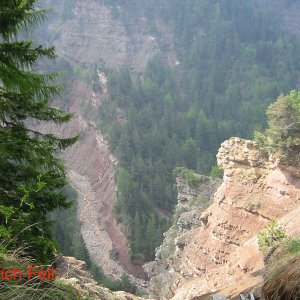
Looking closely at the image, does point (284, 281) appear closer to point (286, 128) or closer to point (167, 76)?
point (286, 128)

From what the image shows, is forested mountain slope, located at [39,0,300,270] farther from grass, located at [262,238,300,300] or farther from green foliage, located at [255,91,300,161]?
grass, located at [262,238,300,300]

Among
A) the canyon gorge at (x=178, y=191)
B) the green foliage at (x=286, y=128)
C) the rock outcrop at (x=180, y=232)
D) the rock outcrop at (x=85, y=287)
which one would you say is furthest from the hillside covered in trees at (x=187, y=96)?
the rock outcrop at (x=85, y=287)

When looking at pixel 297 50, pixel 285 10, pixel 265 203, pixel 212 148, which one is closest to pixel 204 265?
pixel 265 203

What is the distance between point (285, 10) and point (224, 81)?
6524 centimetres

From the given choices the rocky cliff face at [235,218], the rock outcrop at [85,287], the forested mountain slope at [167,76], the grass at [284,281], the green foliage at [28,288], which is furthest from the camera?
the forested mountain slope at [167,76]

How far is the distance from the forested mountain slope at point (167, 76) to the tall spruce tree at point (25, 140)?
41.9 metres

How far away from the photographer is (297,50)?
121 m

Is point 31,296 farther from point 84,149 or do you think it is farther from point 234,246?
point 84,149

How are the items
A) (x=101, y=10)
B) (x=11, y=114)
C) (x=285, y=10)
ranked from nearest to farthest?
(x=11, y=114)
(x=101, y=10)
(x=285, y=10)

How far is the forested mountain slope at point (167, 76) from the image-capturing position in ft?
202

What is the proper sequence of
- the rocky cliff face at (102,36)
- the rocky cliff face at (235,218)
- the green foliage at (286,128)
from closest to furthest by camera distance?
the rocky cliff face at (235,218)
the green foliage at (286,128)
the rocky cliff face at (102,36)

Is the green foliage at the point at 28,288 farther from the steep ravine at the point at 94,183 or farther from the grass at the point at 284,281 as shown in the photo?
the steep ravine at the point at 94,183

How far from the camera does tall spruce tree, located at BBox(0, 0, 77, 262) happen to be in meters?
6.36

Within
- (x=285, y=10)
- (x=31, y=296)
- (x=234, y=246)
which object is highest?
(x=285, y=10)
